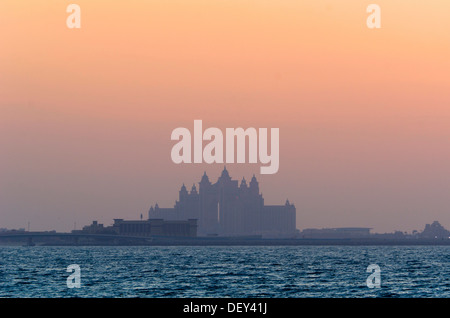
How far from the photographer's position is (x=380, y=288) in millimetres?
63219

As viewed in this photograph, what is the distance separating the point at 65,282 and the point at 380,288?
2872cm
